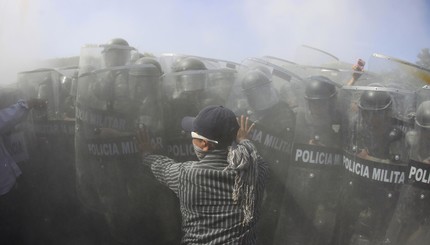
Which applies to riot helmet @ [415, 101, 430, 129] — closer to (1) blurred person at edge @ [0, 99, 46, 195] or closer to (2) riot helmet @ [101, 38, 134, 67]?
(2) riot helmet @ [101, 38, 134, 67]

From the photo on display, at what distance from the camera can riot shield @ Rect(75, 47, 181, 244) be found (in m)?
3.65

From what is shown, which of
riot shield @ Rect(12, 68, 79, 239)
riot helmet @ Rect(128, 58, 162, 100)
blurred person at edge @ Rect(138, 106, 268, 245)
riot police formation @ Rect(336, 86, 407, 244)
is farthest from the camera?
riot shield @ Rect(12, 68, 79, 239)

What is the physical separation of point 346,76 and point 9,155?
401cm

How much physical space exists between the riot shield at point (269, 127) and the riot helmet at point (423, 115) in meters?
1.01

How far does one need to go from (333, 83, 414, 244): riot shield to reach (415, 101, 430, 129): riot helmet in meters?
0.18

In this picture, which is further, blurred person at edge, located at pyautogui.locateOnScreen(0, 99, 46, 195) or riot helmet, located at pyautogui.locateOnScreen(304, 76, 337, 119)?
blurred person at edge, located at pyautogui.locateOnScreen(0, 99, 46, 195)

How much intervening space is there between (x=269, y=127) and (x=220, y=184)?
118 cm

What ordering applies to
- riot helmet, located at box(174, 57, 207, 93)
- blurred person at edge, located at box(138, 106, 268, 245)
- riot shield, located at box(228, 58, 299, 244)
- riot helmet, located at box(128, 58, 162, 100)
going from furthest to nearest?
1. riot helmet, located at box(174, 57, 207, 93)
2. riot helmet, located at box(128, 58, 162, 100)
3. riot shield, located at box(228, 58, 299, 244)
4. blurred person at edge, located at box(138, 106, 268, 245)

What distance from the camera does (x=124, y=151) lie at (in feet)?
12.0

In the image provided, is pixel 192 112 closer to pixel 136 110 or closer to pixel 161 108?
pixel 161 108

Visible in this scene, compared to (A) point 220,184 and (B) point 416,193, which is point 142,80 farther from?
(B) point 416,193

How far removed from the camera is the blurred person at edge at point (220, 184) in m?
2.50

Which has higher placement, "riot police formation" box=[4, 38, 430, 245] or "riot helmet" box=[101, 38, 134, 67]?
"riot helmet" box=[101, 38, 134, 67]

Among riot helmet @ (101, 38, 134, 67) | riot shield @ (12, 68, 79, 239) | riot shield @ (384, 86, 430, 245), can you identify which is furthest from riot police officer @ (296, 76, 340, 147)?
riot shield @ (12, 68, 79, 239)
